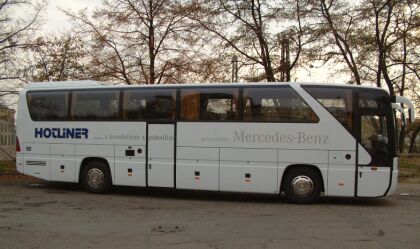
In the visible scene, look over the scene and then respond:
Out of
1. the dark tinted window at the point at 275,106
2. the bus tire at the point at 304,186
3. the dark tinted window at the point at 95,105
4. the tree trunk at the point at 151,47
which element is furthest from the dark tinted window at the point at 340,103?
the tree trunk at the point at 151,47

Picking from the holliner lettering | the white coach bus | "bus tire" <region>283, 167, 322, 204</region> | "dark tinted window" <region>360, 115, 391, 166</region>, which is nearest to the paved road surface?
"bus tire" <region>283, 167, 322, 204</region>

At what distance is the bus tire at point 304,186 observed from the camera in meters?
12.4

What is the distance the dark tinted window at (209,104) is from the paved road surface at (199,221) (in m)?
2.15

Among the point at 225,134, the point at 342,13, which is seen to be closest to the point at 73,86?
the point at 225,134

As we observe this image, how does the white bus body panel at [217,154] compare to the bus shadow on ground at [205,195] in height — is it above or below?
above

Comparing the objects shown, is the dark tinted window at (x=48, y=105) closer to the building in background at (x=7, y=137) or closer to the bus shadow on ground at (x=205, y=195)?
the bus shadow on ground at (x=205, y=195)

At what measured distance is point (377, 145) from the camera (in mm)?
12141

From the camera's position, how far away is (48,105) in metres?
14.9

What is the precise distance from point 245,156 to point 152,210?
2.81 metres

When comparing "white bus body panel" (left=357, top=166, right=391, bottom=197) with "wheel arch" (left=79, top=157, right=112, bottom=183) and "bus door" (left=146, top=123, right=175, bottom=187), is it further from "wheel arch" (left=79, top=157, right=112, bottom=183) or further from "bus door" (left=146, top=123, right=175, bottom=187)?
"wheel arch" (left=79, top=157, right=112, bottom=183)

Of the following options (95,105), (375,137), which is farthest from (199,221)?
(95,105)

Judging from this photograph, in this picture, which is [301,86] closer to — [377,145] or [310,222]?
[377,145]

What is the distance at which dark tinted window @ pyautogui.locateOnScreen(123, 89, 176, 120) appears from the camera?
13.4 metres

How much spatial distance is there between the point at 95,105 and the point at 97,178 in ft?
6.59
